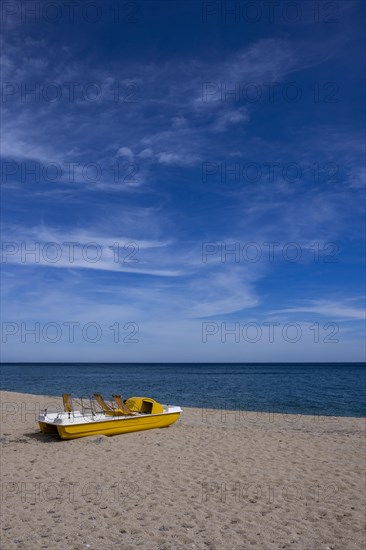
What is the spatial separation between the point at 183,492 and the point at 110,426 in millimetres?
6174

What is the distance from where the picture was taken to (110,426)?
14328 mm

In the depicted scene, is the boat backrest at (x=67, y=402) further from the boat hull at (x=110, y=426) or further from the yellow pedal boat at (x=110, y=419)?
the boat hull at (x=110, y=426)

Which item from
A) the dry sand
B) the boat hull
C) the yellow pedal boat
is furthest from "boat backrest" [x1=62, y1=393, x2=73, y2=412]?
the dry sand

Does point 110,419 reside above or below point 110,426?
above

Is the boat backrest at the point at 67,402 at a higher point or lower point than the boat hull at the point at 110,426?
higher

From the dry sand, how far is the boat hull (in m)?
0.29

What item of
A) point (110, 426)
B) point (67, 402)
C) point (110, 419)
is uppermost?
point (67, 402)

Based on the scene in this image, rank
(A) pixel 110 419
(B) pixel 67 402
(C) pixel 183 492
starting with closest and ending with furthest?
(C) pixel 183 492, (A) pixel 110 419, (B) pixel 67 402

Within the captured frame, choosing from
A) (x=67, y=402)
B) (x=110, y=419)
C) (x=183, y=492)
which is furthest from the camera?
(x=67, y=402)

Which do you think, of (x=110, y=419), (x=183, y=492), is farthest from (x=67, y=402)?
(x=183, y=492)

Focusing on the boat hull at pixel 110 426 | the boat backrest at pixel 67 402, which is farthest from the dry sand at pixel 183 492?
the boat backrest at pixel 67 402

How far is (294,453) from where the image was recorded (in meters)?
12.3

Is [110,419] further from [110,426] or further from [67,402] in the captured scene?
[67,402]

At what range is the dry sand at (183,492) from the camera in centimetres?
661
